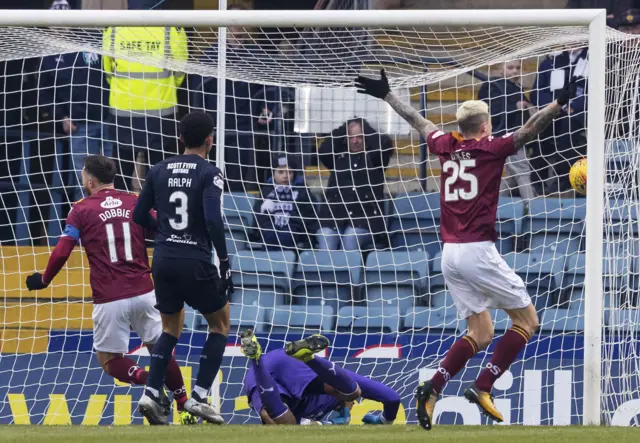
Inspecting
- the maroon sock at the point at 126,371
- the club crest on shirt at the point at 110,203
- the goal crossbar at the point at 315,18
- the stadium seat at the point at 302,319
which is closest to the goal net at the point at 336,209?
the stadium seat at the point at 302,319

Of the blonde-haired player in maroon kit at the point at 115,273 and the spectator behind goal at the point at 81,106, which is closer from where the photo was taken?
the blonde-haired player in maroon kit at the point at 115,273

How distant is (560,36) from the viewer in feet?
26.0

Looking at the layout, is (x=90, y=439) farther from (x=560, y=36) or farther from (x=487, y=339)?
(x=560, y=36)

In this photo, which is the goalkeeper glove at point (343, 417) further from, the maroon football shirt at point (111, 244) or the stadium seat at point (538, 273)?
the stadium seat at point (538, 273)

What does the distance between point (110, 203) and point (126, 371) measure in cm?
110

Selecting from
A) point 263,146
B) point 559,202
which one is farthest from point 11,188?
point 559,202

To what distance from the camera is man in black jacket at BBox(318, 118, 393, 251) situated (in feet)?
32.2

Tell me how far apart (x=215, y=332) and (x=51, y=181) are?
4.15 meters

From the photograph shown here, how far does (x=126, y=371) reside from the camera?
7.96 meters

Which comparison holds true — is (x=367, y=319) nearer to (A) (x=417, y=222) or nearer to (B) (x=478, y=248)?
(A) (x=417, y=222)

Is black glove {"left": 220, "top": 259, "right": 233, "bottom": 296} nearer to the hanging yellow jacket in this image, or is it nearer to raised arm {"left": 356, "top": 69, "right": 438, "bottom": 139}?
raised arm {"left": 356, "top": 69, "right": 438, "bottom": 139}

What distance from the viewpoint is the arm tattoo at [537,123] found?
646 centimetres

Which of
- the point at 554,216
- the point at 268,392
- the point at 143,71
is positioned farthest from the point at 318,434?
the point at 143,71

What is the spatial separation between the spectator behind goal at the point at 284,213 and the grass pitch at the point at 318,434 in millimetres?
3194
